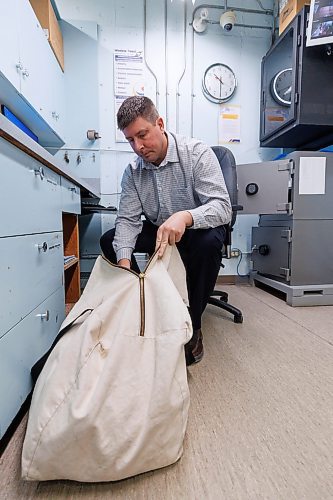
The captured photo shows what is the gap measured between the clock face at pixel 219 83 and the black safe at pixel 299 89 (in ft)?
0.93

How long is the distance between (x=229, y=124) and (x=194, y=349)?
6.33 feet

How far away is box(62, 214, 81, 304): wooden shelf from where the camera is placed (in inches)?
61.2

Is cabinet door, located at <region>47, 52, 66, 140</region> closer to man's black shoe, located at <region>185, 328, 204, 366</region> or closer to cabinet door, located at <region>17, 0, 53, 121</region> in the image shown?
cabinet door, located at <region>17, 0, 53, 121</region>

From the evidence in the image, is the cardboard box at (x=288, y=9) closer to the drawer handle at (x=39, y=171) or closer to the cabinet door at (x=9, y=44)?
the cabinet door at (x=9, y=44)

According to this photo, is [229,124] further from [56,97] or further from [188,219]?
[188,219]

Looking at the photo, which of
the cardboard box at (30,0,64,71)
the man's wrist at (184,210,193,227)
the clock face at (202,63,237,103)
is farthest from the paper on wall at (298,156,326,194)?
the cardboard box at (30,0,64,71)

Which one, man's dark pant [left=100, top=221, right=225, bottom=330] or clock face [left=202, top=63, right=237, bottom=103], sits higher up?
clock face [left=202, top=63, right=237, bottom=103]

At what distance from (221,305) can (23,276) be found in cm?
106

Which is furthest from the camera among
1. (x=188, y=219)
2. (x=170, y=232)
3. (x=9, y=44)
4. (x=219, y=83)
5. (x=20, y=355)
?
(x=219, y=83)

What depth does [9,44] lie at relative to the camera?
1208mm

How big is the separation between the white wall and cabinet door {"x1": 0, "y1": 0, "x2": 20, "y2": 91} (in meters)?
0.82

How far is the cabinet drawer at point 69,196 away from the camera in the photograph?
1.15 meters

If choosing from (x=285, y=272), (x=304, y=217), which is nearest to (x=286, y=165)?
(x=304, y=217)

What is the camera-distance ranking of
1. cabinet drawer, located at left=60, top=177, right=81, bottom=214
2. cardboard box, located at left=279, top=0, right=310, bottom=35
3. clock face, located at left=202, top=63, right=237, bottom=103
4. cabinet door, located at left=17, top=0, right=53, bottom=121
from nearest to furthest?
cabinet drawer, located at left=60, top=177, right=81, bottom=214
cabinet door, located at left=17, top=0, right=53, bottom=121
cardboard box, located at left=279, top=0, right=310, bottom=35
clock face, located at left=202, top=63, right=237, bottom=103
